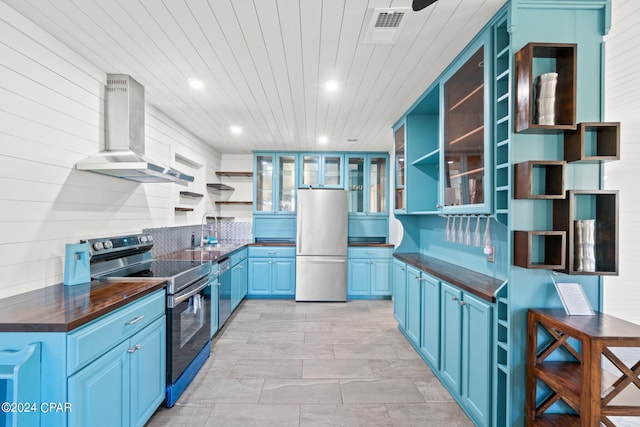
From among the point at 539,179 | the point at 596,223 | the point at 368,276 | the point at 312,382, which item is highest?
the point at 539,179

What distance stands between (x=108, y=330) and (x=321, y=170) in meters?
4.31

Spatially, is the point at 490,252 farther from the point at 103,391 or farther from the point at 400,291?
the point at 103,391

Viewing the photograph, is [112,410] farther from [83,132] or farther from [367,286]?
[367,286]

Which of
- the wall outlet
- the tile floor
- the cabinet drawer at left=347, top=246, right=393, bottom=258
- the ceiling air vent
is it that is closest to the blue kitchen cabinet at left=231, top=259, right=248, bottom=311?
the tile floor

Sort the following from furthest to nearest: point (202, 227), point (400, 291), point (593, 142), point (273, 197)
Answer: point (273, 197)
point (202, 227)
point (400, 291)
point (593, 142)

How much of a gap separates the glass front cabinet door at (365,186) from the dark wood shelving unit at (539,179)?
390cm

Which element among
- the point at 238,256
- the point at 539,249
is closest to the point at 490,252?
the point at 539,249

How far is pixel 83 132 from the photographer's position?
2336mm

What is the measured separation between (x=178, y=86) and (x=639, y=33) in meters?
3.34

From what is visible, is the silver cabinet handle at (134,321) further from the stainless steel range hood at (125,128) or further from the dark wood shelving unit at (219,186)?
the dark wood shelving unit at (219,186)

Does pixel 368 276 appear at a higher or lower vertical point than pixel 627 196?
lower

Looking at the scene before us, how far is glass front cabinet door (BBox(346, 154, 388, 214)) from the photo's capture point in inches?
221

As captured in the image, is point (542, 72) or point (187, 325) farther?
point (187, 325)

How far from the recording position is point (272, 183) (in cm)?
555
